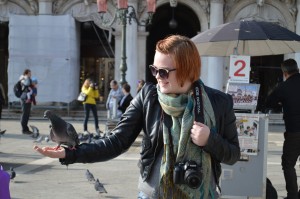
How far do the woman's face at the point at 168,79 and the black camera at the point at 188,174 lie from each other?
39cm

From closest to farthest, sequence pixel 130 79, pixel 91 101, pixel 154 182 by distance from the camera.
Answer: pixel 154 182
pixel 91 101
pixel 130 79

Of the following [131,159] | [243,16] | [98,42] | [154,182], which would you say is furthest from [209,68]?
[154,182]

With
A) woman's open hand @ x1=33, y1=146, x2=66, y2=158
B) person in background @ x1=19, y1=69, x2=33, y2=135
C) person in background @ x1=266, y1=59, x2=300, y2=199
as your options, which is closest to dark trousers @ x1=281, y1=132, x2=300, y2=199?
person in background @ x1=266, y1=59, x2=300, y2=199

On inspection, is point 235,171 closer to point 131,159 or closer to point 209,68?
point 131,159

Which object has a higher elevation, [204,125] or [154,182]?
[204,125]

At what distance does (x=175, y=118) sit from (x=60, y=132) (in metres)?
0.64

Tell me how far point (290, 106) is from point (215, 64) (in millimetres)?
18503

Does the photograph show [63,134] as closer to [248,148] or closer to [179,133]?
[179,133]

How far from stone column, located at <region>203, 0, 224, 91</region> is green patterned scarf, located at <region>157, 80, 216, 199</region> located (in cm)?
2247

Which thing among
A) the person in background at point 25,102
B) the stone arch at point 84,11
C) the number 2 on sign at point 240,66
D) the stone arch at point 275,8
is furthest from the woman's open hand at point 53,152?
the stone arch at point 275,8

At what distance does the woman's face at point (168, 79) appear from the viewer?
2.71 metres

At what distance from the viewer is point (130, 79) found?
24.8 meters

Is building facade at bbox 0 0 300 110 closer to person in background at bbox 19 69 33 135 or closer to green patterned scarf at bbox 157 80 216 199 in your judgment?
person in background at bbox 19 69 33 135

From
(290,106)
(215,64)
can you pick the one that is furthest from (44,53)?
(290,106)
